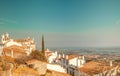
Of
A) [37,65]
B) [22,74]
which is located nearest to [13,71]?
[22,74]

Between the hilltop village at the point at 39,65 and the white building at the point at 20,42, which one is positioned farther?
the white building at the point at 20,42

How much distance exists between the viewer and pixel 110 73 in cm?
1471

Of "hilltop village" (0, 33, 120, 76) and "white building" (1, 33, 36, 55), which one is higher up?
"white building" (1, 33, 36, 55)

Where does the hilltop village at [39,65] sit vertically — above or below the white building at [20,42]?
below

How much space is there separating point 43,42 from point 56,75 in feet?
22.4

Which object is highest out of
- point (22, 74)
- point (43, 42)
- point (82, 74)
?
point (43, 42)

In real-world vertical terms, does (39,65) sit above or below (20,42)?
below

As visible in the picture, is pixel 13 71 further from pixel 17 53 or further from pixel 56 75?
pixel 17 53

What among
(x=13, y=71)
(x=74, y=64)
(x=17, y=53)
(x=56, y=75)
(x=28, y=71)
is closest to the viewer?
(x=13, y=71)

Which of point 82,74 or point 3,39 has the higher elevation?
point 3,39

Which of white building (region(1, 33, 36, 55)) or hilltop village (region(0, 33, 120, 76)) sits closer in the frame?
hilltop village (region(0, 33, 120, 76))

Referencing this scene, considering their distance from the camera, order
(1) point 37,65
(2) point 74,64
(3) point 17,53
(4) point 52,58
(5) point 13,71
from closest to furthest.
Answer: (5) point 13,71, (1) point 37,65, (3) point 17,53, (2) point 74,64, (4) point 52,58

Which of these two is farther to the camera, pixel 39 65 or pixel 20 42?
pixel 20 42

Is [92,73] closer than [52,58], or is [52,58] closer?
[92,73]
